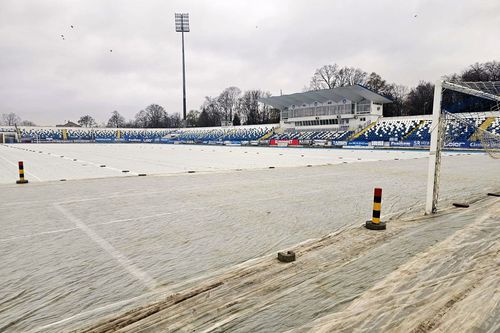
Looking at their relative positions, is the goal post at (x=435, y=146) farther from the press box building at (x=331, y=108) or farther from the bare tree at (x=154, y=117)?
the bare tree at (x=154, y=117)

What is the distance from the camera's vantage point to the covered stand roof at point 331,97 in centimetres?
5247

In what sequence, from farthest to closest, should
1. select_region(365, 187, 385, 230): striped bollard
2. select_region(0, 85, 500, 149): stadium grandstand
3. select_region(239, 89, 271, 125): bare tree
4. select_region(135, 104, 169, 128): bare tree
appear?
select_region(135, 104, 169, 128): bare tree
select_region(239, 89, 271, 125): bare tree
select_region(0, 85, 500, 149): stadium grandstand
select_region(365, 187, 385, 230): striped bollard

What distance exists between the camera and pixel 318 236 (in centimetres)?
547

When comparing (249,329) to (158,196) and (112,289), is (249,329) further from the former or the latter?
(158,196)

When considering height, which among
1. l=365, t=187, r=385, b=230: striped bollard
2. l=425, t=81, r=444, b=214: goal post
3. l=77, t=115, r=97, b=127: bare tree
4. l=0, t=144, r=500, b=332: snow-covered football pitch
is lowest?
l=0, t=144, r=500, b=332: snow-covered football pitch

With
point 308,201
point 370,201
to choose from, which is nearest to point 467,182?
point 370,201

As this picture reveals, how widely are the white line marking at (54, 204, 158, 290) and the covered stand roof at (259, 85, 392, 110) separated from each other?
2009 inches

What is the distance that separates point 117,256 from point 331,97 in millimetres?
58155

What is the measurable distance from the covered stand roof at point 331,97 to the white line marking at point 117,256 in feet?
167

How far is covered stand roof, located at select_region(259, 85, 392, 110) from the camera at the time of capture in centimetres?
5247

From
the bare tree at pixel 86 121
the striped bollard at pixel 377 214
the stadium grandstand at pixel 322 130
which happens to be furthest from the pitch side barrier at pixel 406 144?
the bare tree at pixel 86 121

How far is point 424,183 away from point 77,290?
11557mm

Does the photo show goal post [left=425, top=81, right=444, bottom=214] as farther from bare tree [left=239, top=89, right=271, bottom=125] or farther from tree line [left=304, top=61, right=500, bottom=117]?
bare tree [left=239, top=89, right=271, bottom=125]

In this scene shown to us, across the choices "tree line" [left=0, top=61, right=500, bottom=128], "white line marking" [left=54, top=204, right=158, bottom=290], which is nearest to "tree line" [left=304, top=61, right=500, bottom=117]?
"tree line" [left=0, top=61, right=500, bottom=128]
